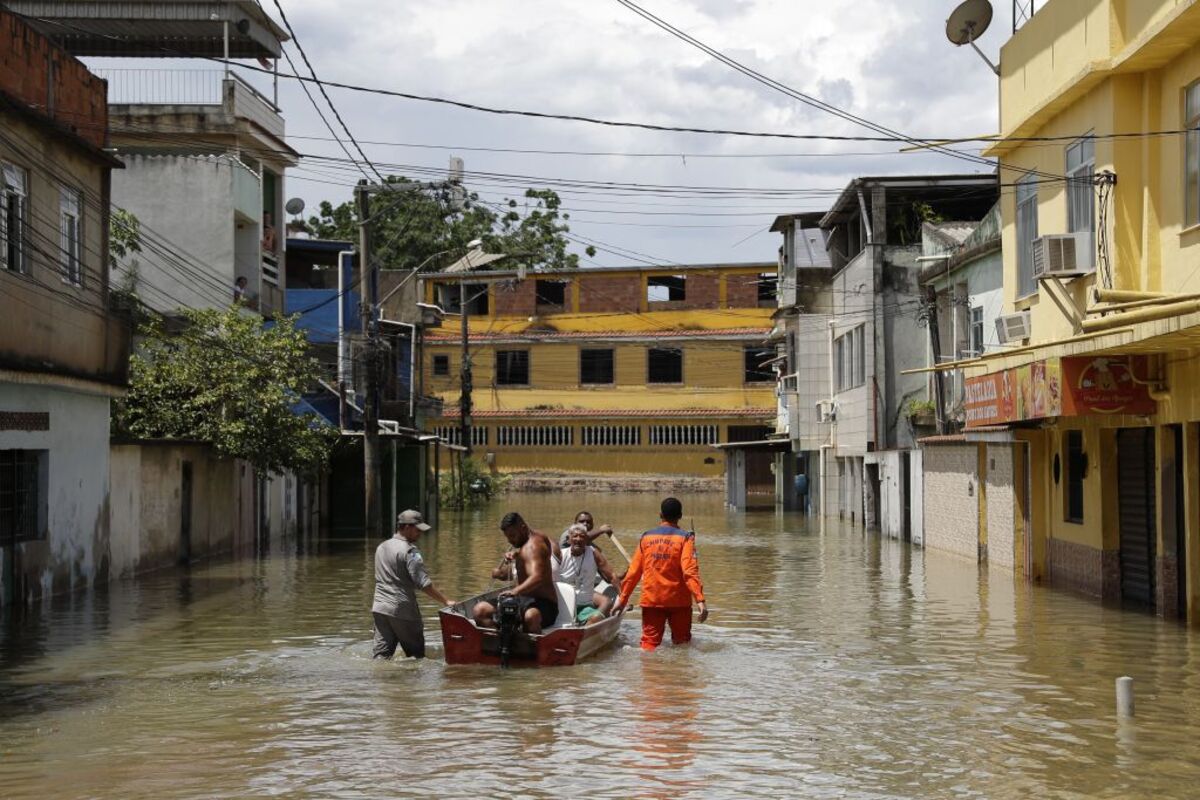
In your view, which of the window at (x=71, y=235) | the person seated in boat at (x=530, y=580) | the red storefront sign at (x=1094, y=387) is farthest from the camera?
the window at (x=71, y=235)

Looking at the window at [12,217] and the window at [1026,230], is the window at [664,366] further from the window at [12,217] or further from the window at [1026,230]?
the window at [12,217]

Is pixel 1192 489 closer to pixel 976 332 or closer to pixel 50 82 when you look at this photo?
pixel 976 332

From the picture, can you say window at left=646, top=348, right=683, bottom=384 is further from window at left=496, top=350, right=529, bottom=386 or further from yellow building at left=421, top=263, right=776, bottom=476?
window at left=496, top=350, right=529, bottom=386

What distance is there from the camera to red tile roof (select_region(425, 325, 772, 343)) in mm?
69375

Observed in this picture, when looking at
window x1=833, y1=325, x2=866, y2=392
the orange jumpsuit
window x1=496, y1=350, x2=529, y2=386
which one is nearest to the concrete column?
the orange jumpsuit

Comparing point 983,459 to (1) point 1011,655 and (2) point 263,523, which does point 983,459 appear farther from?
(2) point 263,523

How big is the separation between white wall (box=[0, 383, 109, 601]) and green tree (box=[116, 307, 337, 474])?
229 inches

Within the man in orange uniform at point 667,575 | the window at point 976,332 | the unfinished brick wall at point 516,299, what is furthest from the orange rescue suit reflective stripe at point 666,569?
the unfinished brick wall at point 516,299

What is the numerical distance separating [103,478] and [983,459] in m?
14.9

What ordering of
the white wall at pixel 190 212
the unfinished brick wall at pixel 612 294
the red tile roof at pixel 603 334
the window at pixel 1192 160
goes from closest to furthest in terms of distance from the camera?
the window at pixel 1192 160, the white wall at pixel 190 212, the red tile roof at pixel 603 334, the unfinished brick wall at pixel 612 294

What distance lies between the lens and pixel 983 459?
27.7 meters

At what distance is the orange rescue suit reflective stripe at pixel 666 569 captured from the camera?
1542 centimetres

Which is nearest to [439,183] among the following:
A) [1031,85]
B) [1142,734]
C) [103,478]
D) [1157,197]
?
[103,478]

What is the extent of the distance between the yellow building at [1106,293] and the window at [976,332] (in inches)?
270
